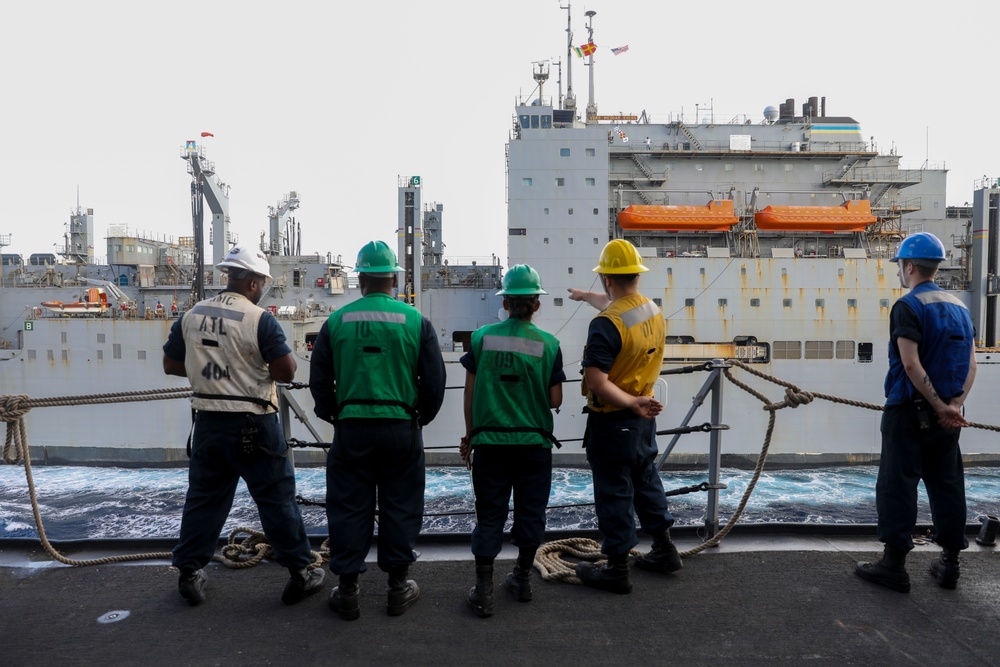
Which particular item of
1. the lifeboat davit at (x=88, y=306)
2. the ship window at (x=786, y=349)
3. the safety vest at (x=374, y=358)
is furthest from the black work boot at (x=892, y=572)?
the lifeboat davit at (x=88, y=306)

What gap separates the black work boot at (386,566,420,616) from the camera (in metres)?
2.30

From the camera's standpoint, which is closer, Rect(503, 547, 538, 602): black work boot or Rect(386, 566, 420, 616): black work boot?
Rect(386, 566, 420, 616): black work boot

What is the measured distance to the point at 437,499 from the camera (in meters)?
11.0

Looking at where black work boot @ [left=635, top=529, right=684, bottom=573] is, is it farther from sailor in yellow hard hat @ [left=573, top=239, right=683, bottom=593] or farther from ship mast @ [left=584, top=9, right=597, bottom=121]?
ship mast @ [left=584, top=9, right=597, bottom=121]

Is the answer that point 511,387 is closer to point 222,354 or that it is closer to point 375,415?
point 375,415

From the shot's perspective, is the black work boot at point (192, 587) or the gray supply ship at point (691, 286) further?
the gray supply ship at point (691, 286)

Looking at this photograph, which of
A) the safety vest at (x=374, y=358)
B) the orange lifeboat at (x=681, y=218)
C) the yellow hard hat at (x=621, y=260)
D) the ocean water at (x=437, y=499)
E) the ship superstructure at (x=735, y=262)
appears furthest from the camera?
the orange lifeboat at (x=681, y=218)

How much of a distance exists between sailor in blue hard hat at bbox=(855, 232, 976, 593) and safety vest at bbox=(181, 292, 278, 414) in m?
2.53

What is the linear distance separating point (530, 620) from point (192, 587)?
134 centimetres

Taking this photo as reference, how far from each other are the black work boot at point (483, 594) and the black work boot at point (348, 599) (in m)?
0.44

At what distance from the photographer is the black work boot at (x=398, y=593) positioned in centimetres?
230

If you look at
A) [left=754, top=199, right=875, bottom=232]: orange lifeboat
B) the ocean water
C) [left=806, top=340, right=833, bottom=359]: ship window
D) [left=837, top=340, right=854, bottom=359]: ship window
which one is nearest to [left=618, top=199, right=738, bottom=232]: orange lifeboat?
[left=754, top=199, right=875, bottom=232]: orange lifeboat

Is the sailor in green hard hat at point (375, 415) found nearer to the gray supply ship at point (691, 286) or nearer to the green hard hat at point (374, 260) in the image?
the green hard hat at point (374, 260)

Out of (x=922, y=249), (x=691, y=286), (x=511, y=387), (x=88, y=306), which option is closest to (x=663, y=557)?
(x=511, y=387)
